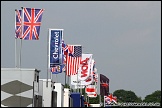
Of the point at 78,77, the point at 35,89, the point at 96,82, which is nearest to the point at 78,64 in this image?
the point at 78,77

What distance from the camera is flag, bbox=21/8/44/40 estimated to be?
46.5m

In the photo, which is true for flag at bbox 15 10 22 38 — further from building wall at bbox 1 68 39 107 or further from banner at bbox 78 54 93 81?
banner at bbox 78 54 93 81

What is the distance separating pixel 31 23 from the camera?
4659cm

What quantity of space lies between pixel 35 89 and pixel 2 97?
114 inches

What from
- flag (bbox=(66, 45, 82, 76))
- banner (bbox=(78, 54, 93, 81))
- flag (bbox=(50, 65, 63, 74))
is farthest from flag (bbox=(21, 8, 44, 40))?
banner (bbox=(78, 54, 93, 81))

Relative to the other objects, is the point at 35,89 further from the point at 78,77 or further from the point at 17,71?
the point at 78,77

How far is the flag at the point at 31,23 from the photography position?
4647cm

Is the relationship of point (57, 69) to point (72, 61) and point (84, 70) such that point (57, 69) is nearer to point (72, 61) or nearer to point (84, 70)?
point (72, 61)

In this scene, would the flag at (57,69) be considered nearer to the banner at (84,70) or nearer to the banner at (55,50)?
the banner at (55,50)

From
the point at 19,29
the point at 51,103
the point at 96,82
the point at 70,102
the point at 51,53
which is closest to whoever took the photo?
the point at 19,29

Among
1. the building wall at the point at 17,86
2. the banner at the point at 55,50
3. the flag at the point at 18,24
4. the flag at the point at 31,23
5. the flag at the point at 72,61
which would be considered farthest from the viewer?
the flag at the point at 72,61

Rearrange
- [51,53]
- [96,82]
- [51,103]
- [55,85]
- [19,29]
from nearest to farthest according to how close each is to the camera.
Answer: [19,29], [51,53], [51,103], [55,85], [96,82]

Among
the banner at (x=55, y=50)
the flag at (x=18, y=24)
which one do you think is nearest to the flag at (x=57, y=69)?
the banner at (x=55, y=50)

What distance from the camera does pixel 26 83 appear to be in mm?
48562
